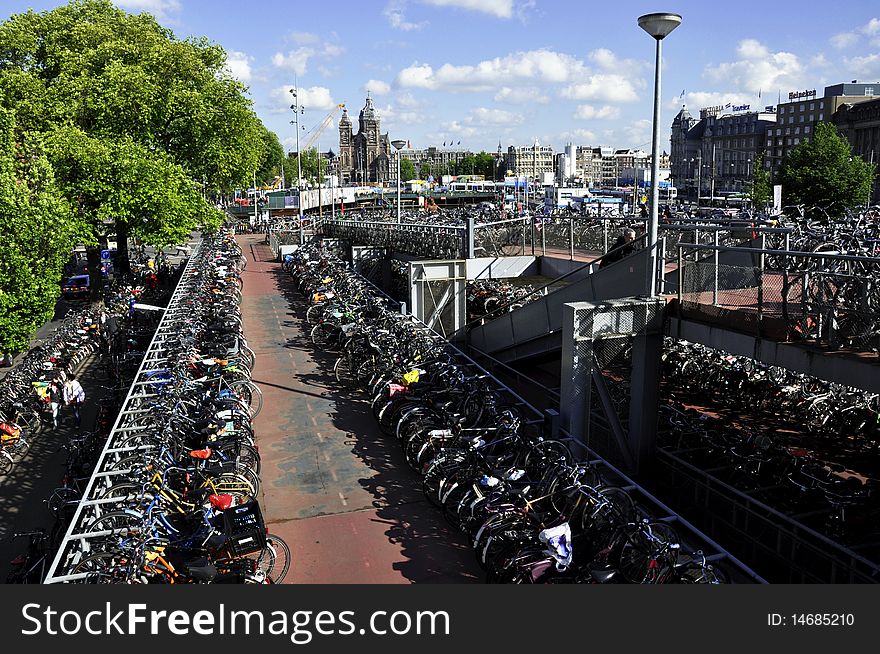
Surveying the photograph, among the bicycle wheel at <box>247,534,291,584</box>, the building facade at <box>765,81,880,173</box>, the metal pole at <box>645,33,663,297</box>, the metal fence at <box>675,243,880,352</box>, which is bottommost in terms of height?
the bicycle wheel at <box>247,534,291,584</box>

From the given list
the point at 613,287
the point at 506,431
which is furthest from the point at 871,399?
the point at 506,431

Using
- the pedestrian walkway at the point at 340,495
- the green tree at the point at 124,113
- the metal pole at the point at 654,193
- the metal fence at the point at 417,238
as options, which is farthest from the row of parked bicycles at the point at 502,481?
the green tree at the point at 124,113

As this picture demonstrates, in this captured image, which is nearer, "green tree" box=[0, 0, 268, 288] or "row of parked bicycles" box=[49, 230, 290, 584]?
"row of parked bicycles" box=[49, 230, 290, 584]

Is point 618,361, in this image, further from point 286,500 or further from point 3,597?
point 3,597

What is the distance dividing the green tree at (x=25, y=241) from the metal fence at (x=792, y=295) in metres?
12.0

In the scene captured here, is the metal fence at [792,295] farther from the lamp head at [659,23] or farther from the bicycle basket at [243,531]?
the bicycle basket at [243,531]

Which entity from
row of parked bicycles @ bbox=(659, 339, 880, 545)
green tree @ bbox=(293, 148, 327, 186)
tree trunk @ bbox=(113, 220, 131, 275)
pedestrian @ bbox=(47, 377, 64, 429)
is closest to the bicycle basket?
row of parked bicycles @ bbox=(659, 339, 880, 545)

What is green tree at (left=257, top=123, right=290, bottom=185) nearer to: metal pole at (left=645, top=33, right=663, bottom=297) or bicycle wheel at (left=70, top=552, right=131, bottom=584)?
metal pole at (left=645, top=33, right=663, bottom=297)

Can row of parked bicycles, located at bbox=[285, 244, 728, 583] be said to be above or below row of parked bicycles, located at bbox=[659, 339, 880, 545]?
above

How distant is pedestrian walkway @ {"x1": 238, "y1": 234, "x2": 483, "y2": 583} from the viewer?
629cm

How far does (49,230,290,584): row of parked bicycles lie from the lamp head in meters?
6.66

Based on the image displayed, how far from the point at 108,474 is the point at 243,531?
1.64 metres

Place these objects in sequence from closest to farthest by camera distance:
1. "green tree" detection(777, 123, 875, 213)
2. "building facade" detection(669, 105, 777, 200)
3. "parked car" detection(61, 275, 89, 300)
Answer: "parked car" detection(61, 275, 89, 300)
"green tree" detection(777, 123, 875, 213)
"building facade" detection(669, 105, 777, 200)

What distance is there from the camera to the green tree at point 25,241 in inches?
523
